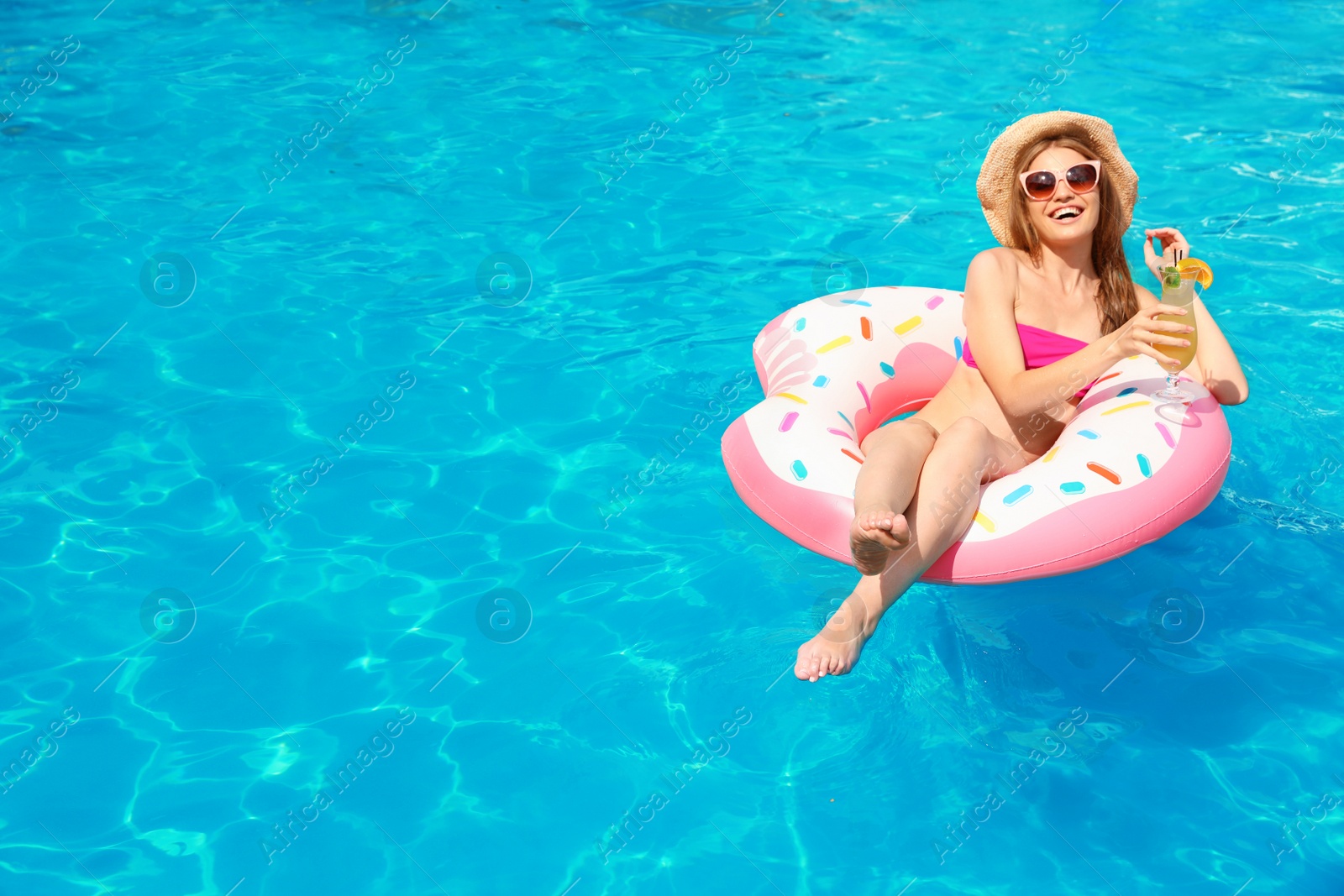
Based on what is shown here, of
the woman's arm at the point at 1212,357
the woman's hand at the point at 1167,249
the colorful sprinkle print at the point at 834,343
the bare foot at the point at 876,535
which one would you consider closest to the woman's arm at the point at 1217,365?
the woman's arm at the point at 1212,357

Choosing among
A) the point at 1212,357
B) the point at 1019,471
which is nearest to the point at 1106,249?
the point at 1212,357

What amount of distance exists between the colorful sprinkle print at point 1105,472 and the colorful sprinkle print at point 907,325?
44.5 inches

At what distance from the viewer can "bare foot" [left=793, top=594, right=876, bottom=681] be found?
3.31m

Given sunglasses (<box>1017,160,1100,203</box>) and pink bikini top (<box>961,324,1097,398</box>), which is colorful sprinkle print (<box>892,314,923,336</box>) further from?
sunglasses (<box>1017,160,1100,203</box>)

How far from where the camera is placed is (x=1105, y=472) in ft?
11.1

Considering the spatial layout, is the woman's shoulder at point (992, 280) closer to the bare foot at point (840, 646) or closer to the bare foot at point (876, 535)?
the bare foot at point (876, 535)

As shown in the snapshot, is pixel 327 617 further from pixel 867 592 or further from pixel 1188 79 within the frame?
pixel 1188 79

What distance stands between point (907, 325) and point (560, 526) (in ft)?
5.12

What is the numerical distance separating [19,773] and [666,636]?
2100 millimetres

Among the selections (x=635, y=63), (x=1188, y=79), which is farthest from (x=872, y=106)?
(x=1188, y=79)

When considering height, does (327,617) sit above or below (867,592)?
below

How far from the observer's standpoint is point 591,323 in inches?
231

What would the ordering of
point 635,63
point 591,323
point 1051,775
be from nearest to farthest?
point 1051,775, point 591,323, point 635,63

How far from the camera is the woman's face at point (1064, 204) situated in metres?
3.69
